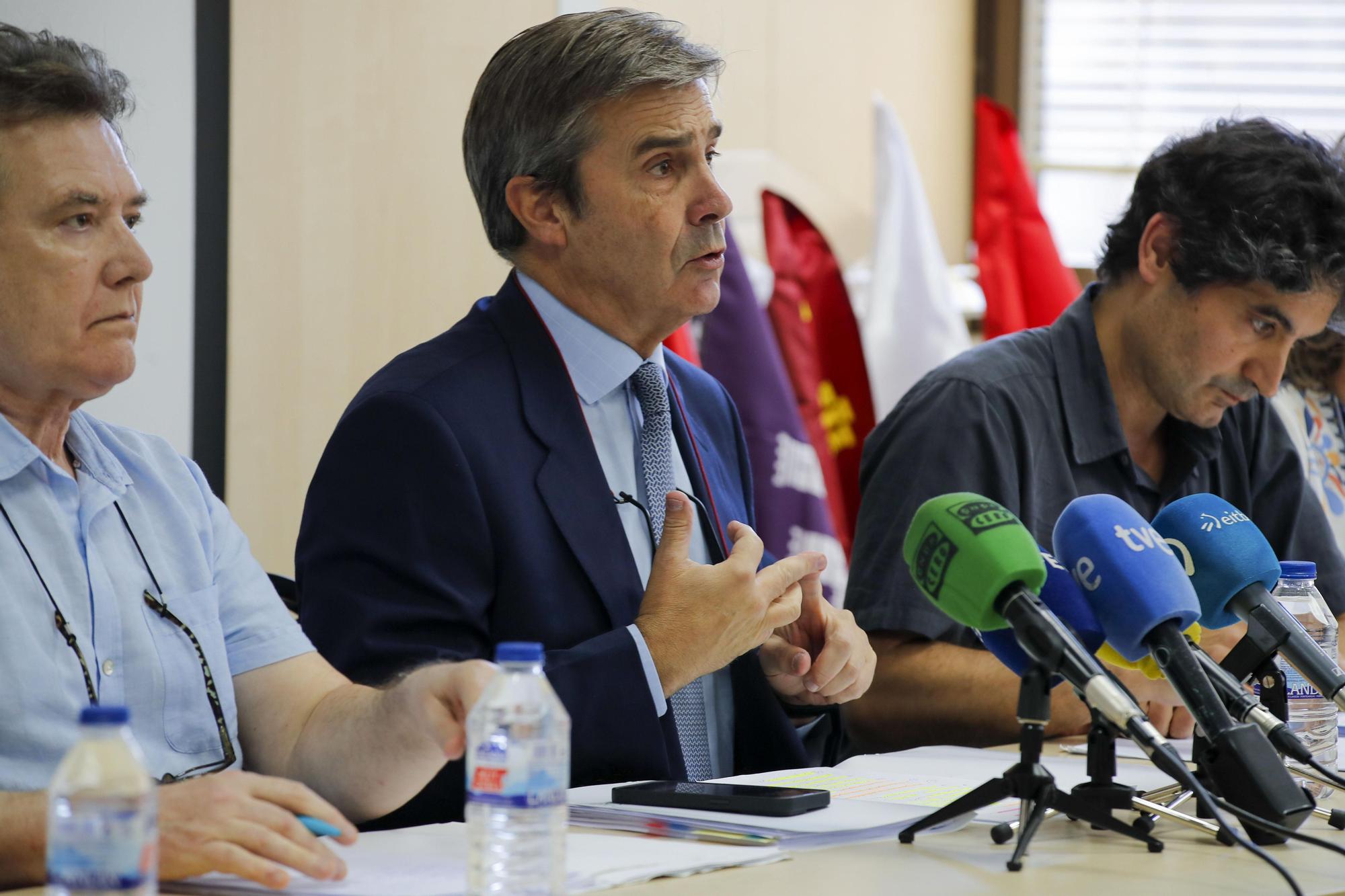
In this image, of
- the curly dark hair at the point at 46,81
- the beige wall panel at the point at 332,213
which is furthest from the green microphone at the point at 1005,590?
the beige wall panel at the point at 332,213

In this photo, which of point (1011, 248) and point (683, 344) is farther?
point (1011, 248)

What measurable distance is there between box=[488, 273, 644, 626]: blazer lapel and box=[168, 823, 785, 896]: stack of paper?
Result: 0.50 metres

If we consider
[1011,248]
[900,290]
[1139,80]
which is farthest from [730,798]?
[1139,80]

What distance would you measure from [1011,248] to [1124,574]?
9.03 feet

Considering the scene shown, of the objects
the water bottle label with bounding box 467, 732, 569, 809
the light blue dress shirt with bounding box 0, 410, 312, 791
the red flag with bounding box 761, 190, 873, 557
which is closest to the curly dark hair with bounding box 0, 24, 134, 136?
the light blue dress shirt with bounding box 0, 410, 312, 791

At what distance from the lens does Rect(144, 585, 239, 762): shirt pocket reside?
1457mm

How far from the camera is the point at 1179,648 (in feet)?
4.06

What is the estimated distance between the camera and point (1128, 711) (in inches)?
43.3

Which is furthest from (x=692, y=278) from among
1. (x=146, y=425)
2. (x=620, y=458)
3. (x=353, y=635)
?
(x=146, y=425)

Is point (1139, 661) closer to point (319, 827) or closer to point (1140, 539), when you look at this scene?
point (1140, 539)

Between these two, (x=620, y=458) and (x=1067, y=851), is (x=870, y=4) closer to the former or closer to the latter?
(x=620, y=458)

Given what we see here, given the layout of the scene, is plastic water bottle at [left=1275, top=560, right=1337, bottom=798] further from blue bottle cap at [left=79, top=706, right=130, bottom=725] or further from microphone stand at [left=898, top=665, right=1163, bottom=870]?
blue bottle cap at [left=79, top=706, right=130, bottom=725]

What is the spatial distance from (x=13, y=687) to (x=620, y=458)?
78 cm

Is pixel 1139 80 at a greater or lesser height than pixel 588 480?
greater
